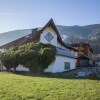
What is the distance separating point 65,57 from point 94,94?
76.0 ft

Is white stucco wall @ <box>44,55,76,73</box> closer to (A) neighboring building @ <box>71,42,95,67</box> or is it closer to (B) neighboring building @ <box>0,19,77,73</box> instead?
(B) neighboring building @ <box>0,19,77,73</box>

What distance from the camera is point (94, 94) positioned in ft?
42.4

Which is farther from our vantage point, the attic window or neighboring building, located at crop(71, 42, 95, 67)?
neighboring building, located at crop(71, 42, 95, 67)

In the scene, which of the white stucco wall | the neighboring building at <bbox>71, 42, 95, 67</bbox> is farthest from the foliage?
the neighboring building at <bbox>71, 42, 95, 67</bbox>

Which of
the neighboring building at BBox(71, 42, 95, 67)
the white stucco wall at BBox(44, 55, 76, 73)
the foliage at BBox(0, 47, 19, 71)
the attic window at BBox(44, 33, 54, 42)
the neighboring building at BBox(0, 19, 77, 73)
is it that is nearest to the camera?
the white stucco wall at BBox(44, 55, 76, 73)

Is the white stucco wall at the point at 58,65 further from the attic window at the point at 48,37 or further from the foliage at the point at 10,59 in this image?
the attic window at the point at 48,37

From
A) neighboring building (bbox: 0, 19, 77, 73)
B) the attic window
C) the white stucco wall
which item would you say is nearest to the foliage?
neighboring building (bbox: 0, 19, 77, 73)

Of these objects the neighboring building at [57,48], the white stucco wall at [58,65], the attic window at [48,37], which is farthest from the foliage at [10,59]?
the attic window at [48,37]

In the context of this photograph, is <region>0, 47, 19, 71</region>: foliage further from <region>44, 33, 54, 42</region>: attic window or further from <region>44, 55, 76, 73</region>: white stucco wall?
<region>44, 33, 54, 42</region>: attic window

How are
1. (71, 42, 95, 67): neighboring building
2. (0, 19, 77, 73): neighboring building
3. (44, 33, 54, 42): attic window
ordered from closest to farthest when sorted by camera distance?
1. (0, 19, 77, 73): neighboring building
2. (44, 33, 54, 42): attic window
3. (71, 42, 95, 67): neighboring building

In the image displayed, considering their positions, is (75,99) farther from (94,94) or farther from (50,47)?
(50,47)

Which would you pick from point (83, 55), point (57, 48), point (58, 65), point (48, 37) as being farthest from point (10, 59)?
point (83, 55)

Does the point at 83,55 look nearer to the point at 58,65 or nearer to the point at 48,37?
the point at 48,37

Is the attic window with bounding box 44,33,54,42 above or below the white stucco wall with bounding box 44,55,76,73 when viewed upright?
above
